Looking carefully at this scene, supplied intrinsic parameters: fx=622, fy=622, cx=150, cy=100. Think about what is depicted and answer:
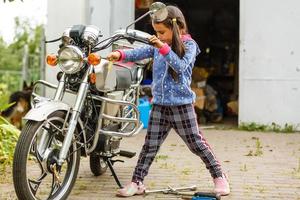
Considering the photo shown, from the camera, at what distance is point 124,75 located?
5414 mm

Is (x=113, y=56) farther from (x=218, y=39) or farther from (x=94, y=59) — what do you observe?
(x=218, y=39)

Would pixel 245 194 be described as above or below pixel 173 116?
below

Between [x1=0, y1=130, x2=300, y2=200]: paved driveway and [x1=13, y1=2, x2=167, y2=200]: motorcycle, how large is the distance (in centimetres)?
32

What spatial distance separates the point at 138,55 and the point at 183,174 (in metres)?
1.55

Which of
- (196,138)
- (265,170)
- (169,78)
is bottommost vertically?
(265,170)

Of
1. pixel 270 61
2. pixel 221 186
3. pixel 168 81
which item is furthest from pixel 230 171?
pixel 270 61

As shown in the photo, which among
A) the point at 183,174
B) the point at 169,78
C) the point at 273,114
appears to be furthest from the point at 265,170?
the point at 273,114

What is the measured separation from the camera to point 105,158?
5266 mm

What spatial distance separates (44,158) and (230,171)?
242cm

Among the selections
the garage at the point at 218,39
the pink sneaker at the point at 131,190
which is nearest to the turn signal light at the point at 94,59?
the pink sneaker at the point at 131,190

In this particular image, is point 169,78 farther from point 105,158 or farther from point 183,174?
point 183,174

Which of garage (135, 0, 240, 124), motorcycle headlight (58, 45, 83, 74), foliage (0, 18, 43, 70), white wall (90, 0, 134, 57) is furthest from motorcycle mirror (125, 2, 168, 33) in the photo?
foliage (0, 18, 43, 70)

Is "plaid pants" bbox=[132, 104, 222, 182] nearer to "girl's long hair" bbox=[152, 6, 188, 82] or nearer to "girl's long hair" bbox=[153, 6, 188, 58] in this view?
"girl's long hair" bbox=[152, 6, 188, 82]

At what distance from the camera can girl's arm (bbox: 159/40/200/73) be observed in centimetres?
449
